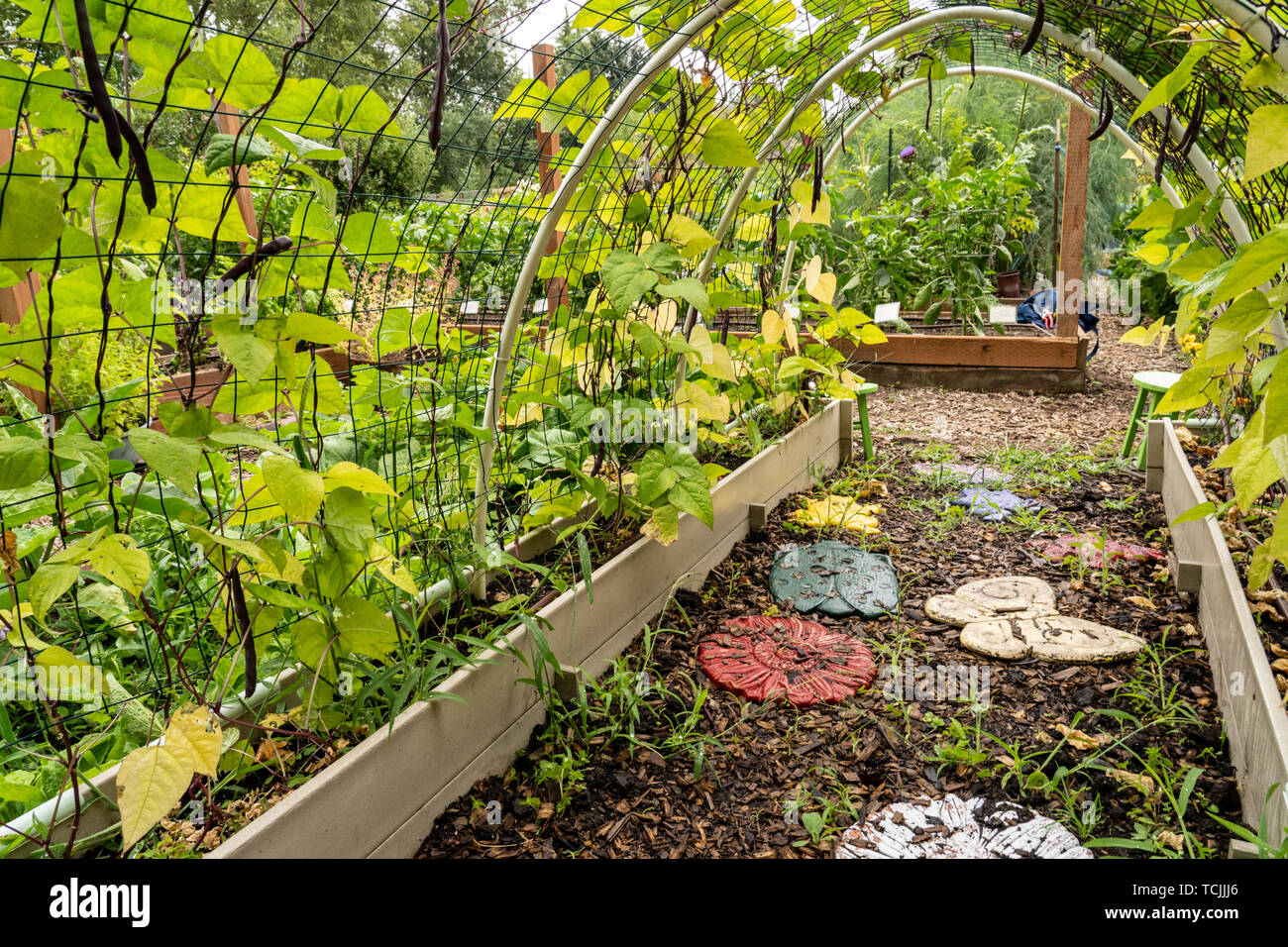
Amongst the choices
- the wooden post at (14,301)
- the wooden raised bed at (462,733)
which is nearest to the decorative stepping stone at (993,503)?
the wooden raised bed at (462,733)

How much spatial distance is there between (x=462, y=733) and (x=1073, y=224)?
16.4ft

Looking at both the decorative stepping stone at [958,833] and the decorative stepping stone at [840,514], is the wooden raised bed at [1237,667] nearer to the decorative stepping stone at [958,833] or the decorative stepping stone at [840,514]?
the decorative stepping stone at [958,833]

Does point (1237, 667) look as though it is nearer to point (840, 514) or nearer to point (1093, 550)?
point (1093, 550)

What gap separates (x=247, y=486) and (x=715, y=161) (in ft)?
4.33

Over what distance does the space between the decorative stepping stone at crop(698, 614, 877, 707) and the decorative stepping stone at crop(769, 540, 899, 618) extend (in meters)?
0.15

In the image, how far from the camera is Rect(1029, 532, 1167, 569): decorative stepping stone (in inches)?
105

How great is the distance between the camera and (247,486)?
54.1 inches

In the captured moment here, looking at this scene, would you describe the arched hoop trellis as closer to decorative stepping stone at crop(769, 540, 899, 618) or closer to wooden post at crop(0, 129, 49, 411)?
decorative stepping stone at crop(769, 540, 899, 618)

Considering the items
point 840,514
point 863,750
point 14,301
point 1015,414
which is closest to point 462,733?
point 863,750

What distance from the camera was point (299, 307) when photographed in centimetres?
176

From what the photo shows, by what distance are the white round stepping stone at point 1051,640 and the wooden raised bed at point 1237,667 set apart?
212 millimetres

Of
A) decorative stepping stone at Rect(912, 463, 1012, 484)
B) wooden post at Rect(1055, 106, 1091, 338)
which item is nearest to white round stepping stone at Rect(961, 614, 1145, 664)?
decorative stepping stone at Rect(912, 463, 1012, 484)

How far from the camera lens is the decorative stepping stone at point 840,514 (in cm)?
309

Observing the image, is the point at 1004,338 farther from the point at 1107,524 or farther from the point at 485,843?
the point at 485,843
